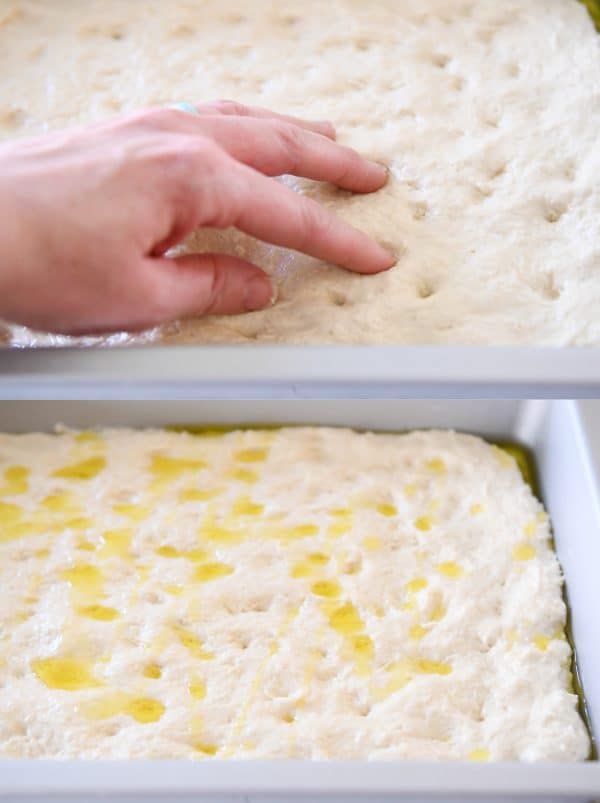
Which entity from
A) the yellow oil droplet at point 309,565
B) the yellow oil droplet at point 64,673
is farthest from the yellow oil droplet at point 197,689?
the yellow oil droplet at point 309,565

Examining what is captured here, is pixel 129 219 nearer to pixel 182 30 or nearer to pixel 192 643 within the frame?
pixel 192 643

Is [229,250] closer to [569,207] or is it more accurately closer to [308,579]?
[569,207]

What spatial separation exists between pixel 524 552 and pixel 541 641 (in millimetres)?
157

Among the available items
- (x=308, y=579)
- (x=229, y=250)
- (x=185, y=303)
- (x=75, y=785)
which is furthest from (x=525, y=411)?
(x=75, y=785)

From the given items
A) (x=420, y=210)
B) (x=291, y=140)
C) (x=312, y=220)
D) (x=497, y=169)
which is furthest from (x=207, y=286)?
(x=497, y=169)

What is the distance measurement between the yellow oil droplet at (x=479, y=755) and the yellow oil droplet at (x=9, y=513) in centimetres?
77

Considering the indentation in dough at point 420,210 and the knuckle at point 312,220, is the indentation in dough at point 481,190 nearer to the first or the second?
the indentation in dough at point 420,210

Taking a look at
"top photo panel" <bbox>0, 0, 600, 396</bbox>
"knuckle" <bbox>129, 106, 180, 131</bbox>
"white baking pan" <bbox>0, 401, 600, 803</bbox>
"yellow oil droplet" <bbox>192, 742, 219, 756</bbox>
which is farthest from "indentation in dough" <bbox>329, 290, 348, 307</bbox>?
"yellow oil droplet" <bbox>192, 742, 219, 756</bbox>

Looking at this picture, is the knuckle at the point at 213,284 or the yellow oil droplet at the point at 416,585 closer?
the knuckle at the point at 213,284

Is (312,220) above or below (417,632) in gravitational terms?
above

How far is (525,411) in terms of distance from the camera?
5.31ft

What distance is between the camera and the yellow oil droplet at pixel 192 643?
52.7 inches

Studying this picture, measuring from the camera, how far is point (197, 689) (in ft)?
4.23

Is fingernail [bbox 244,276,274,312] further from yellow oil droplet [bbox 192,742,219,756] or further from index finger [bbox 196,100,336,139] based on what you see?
yellow oil droplet [bbox 192,742,219,756]
